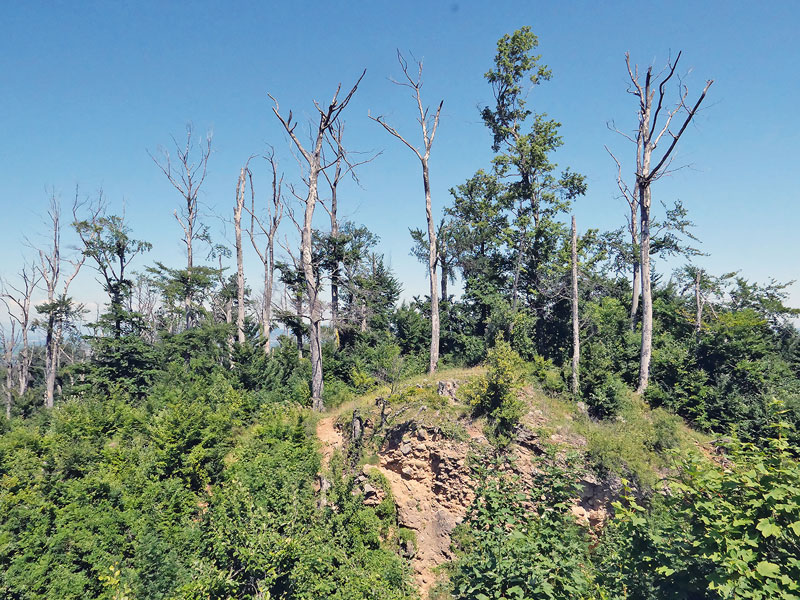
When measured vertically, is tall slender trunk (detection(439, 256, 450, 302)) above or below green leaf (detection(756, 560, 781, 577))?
above

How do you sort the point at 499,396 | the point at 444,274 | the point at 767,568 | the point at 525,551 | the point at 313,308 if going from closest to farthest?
1. the point at 767,568
2. the point at 525,551
3. the point at 499,396
4. the point at 313,308
5. the point at 444,274

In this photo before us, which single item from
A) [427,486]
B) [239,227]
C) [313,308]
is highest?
[239,227]

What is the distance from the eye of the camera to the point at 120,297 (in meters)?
22.5

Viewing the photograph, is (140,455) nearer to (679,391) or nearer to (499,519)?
(499,519)

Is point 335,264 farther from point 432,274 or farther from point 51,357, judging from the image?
point 51,357

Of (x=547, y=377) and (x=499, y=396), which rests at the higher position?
(x=547, y=377)

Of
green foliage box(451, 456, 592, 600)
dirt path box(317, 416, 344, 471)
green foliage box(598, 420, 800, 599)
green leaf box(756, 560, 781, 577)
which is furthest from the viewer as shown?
dirt path box(317, 416, 344, 471)

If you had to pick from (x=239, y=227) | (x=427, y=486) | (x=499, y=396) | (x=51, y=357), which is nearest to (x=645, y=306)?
(x=499, y=396)

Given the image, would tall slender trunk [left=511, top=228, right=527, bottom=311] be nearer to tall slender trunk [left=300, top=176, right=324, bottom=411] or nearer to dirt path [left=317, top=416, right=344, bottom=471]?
tall slender trunk [left=300, top=176, right=324, bottom=411]

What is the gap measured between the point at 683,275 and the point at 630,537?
2311 cm

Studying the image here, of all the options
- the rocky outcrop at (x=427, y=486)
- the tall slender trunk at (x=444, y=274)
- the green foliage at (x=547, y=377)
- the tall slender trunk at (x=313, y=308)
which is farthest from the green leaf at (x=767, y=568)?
the tall slender trunk at (x=444, y=274)

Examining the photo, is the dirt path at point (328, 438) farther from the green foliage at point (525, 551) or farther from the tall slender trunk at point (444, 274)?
the tall slender trunk at point (444, 274)

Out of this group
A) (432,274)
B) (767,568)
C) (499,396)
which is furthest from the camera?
(432,274)

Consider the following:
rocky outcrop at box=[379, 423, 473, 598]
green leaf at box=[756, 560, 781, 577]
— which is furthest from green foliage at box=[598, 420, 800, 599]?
rocky outcrop at box=[379, 423, 473, 598]
